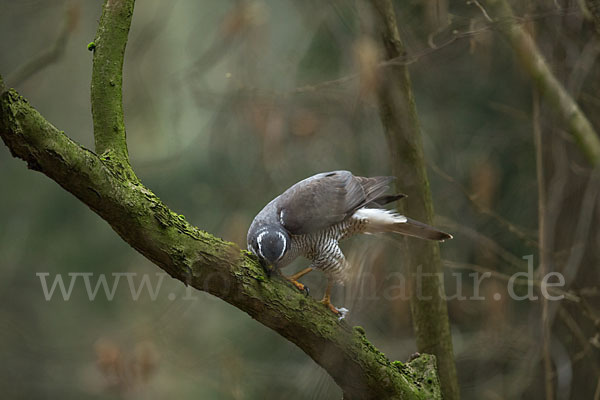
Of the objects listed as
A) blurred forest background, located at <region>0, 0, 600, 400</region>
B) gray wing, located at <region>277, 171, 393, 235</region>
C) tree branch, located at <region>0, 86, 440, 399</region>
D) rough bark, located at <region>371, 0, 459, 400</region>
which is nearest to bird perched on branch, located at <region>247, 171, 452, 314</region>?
gray wing, located at <region>277, 171, 393, 235</region>

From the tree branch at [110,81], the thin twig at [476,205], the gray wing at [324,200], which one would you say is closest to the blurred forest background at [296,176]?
the thin twig at [476,205]

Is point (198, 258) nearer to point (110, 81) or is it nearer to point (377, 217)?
point (110, 81)

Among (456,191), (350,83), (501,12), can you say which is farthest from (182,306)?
(501,12)

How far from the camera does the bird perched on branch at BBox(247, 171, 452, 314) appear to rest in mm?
2643

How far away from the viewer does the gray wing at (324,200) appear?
105 inches

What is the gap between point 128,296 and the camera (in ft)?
17.3

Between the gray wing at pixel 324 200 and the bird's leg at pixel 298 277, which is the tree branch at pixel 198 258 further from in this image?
the gray wing at pixel 324 200

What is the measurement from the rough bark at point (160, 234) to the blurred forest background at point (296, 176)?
2.46ft

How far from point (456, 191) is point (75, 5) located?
2.62 m

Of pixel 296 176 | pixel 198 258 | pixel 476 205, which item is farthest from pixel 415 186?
pixel 198 258

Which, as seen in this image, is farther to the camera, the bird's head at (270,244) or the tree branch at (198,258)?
the bird's head at (270,244)

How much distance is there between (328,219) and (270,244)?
460 mm

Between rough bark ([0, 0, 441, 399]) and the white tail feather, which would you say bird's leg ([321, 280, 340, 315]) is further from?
the white tail feather

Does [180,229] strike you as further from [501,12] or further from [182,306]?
[501,12]
